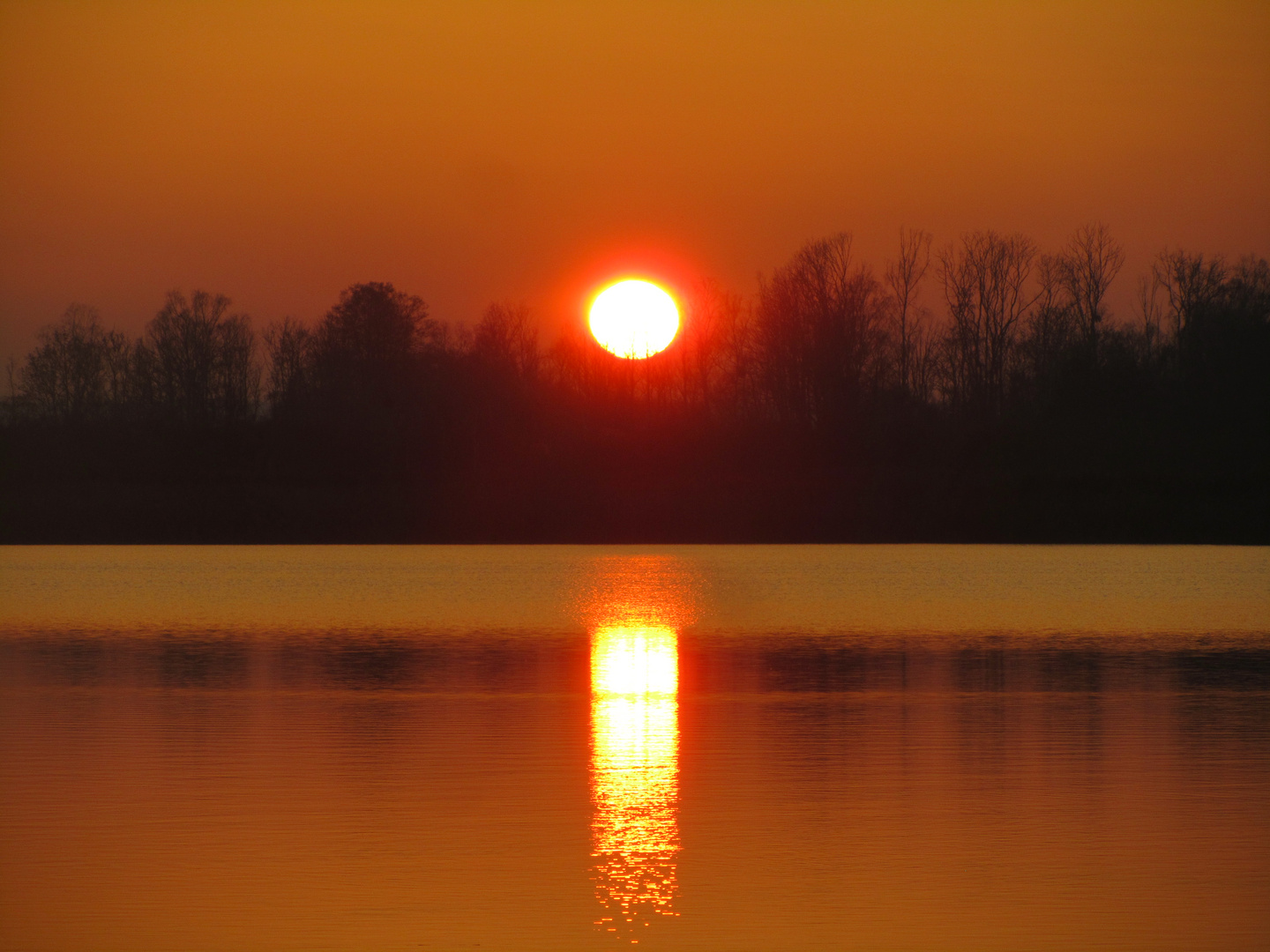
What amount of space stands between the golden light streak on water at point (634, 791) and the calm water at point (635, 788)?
0.11 ft

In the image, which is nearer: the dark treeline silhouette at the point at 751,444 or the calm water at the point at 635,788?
the calm water at the point at 635,788

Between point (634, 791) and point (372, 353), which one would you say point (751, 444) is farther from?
point (634, 791)

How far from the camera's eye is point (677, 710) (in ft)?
41.8

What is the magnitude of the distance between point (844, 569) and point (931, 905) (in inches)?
1375

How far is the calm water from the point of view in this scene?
6.57m

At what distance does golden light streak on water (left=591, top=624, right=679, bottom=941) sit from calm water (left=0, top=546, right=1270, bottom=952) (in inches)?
1.3

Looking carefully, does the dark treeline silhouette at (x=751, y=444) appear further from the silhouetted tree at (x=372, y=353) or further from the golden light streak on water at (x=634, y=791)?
the golden light streak on water at (x=634, y=791)

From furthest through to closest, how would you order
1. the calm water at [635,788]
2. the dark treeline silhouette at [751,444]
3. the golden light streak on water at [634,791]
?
the dark treeline silhouette at [751,444] < the golden light streak on water at [634,791] < the calm water at [635,788]

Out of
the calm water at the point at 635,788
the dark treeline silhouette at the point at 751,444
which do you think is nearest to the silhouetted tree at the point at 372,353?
the dark treeline silhouette at the point at 751,444

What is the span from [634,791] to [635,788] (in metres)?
0.09

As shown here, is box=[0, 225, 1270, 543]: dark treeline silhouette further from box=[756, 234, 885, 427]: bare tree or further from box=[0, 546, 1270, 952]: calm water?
box=[0, 546, 1270, 952]: calm water

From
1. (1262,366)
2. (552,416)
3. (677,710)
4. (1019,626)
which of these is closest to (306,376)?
(552,416)

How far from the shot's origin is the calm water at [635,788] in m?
6.57

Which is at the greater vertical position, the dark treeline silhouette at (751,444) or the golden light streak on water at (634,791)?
the dark treeline silhouette at (751,444)
